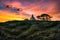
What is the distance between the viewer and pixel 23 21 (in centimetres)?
3164

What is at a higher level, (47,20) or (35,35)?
(47,20)

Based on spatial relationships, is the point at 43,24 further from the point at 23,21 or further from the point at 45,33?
the point at 23,21

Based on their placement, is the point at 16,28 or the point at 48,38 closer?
the point at 48,38

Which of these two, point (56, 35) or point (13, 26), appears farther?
point (13, 26)

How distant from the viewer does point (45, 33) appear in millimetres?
31906

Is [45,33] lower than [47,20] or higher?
lower

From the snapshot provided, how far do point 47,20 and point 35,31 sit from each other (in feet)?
9.77

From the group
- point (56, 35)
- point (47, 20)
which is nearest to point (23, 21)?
point (47, 20)

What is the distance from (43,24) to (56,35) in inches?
120

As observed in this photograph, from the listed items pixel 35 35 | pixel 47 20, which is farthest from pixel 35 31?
pixel 47 20

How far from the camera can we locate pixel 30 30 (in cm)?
3359

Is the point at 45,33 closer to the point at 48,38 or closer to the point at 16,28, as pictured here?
the point at 48,38

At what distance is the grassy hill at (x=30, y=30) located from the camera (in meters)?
31.6

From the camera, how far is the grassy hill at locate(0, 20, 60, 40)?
3159 cm
